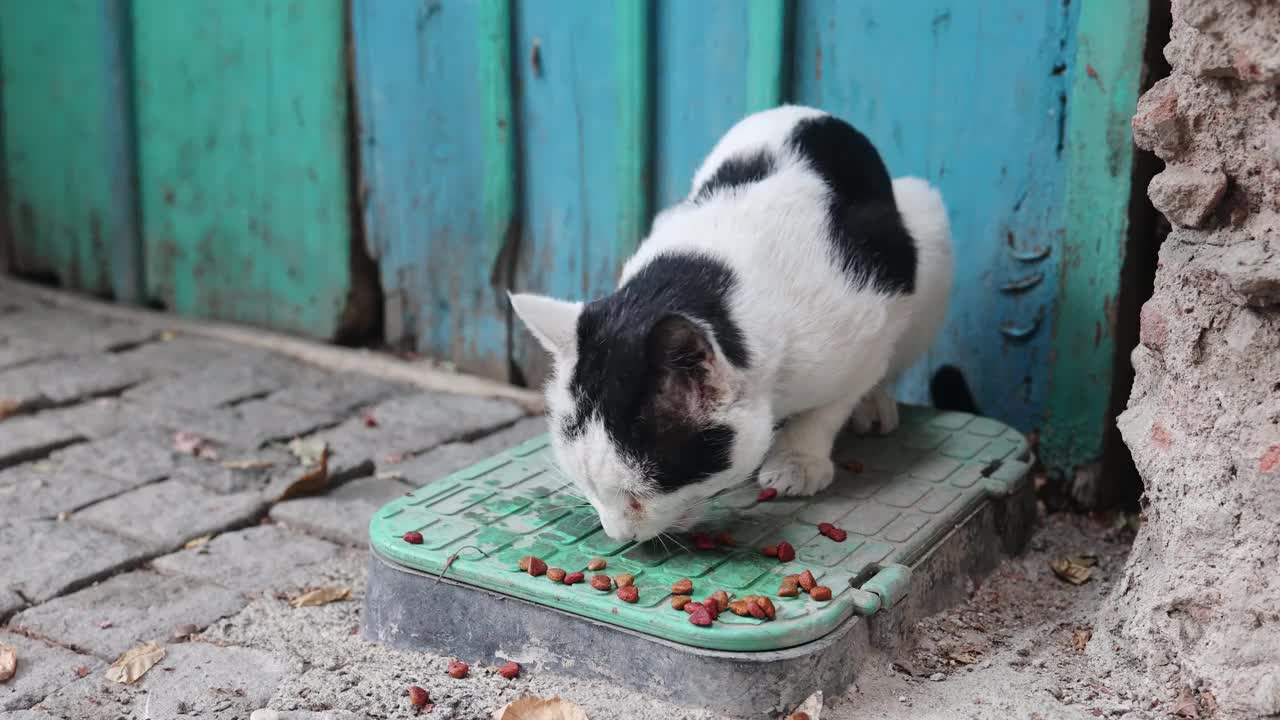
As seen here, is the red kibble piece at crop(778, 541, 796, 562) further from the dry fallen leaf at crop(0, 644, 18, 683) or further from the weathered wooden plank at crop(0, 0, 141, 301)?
the weathered wooden plank at crop(0, 0, 141, 301)

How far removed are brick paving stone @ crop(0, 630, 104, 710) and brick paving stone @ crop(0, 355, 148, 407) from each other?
1668mm

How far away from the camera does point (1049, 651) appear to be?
2.51m

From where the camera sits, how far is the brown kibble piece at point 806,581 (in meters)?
2.30

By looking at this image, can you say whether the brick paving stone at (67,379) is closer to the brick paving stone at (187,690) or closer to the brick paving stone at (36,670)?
the brick paving stone at (36,670)

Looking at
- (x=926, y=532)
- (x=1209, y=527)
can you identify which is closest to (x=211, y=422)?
(x=926, y=532)

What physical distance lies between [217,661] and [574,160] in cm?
216

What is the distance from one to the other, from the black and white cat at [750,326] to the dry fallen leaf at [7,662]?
1192mm

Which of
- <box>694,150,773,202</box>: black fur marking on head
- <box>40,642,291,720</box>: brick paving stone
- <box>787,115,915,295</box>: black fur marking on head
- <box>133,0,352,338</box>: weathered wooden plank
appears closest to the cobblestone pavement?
<box>40,642,291,720</box>: brick paving stone

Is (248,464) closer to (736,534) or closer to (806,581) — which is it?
→ (736,534)

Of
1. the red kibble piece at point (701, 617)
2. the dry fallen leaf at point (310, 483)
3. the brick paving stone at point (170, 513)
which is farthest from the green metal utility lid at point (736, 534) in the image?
the brick paving stone at point (170, 513)

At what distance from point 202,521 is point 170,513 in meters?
0.11

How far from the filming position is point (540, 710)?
2.17m

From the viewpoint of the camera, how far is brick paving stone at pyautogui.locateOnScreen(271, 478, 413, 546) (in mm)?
3182

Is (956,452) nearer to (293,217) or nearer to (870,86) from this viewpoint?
(870,86)
